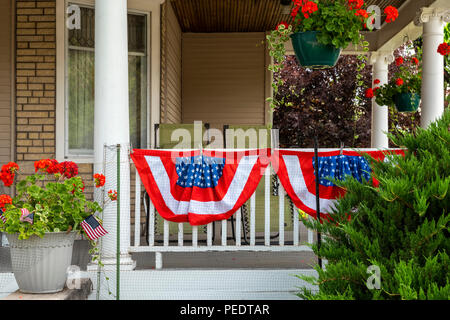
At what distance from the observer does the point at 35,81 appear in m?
5.58

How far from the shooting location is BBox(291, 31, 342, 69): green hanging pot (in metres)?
3.72

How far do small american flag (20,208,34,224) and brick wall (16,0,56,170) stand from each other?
102 inches

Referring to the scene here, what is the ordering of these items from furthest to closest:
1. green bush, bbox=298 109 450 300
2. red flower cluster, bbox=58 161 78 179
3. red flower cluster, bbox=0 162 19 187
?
red flower cluster, bbox=58 161 78 179, red flower cluster, bbox=0 162 19 187, green bush, bbox=298 109 450 300

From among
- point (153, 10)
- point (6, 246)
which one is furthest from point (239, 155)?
point (153, 10)

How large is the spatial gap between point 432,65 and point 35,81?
4.69 metres

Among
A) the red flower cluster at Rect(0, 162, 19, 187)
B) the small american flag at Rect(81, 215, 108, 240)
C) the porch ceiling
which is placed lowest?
the small american flag at Rect(81, 215, 108, 240)

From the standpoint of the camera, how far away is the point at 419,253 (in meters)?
1.84

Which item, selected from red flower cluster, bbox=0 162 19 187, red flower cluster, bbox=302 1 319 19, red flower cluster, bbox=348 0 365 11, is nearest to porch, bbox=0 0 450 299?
red flower cluster, bbox=0 162 19 187

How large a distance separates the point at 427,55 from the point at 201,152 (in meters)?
4.09

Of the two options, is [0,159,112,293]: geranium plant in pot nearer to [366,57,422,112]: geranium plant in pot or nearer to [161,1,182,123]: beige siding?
[161,1,182,123]: beige siding

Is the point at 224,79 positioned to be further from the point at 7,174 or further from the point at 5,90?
the point at 7,174

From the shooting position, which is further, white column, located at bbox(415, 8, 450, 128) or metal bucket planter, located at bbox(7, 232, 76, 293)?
white column, located at bbox(415, 8, 450, 128)

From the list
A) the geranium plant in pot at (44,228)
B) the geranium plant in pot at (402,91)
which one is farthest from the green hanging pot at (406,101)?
the geranium plant in pot at (44,228)

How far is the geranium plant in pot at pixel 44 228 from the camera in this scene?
3092 millimetres
